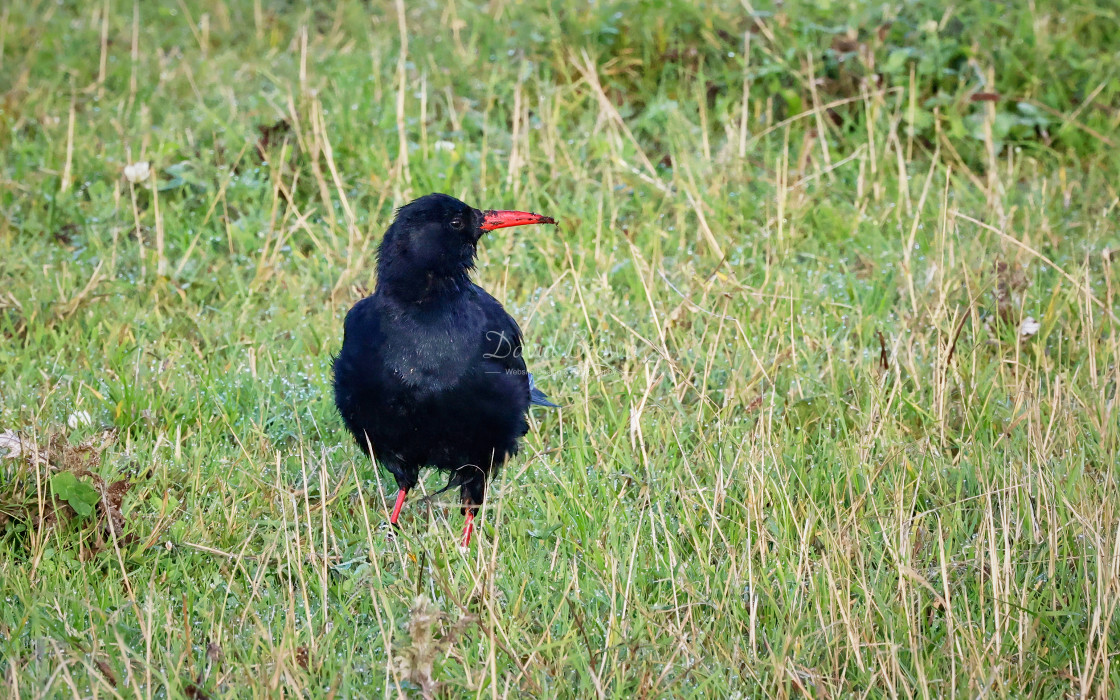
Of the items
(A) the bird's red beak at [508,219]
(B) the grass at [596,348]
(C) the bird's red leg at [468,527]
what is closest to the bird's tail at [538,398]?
(B) the grass at [596,348]

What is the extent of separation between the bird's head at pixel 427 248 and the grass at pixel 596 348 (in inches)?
23.2

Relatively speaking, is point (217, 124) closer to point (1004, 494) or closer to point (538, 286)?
point (538, 286)

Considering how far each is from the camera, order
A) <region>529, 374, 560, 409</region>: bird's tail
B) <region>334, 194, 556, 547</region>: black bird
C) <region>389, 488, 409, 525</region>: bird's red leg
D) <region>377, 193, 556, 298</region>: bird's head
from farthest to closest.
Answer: <region>529, 374, 560, 409</region>: bird's tail → <region>389, 488, 409, 525</region>: bird's red leg → <region>377, 193, 556, 298</region>: bird's head → <region>334, 194, 556, 547</region>: black bird

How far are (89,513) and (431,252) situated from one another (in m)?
1.25

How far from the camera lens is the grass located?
273 centimetres

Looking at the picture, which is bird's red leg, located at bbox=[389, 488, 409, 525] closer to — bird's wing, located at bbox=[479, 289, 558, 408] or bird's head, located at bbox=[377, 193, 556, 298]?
bird's wing, located at bbox=[479, 289, 558, 408]

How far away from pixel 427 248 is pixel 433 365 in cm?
39

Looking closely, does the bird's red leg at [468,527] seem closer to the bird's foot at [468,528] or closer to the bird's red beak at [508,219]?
the bird's foot at [468,528]

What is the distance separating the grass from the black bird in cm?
19

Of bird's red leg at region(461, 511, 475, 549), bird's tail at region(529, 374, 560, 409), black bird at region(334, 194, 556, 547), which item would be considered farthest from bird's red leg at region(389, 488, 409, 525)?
bird's tail at region(529, 374, 560, 409)

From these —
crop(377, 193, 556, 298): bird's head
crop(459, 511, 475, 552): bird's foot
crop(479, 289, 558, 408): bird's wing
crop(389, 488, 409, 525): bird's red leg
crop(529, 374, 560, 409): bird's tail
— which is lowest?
crop(459, 511, 475, 552): bird's foot

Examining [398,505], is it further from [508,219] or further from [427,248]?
[508,219]

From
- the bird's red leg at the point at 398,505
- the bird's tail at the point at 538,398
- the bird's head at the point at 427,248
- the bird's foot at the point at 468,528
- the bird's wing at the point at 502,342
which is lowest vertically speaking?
the bird's foot at the point at 468,528

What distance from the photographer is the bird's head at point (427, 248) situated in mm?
3535
